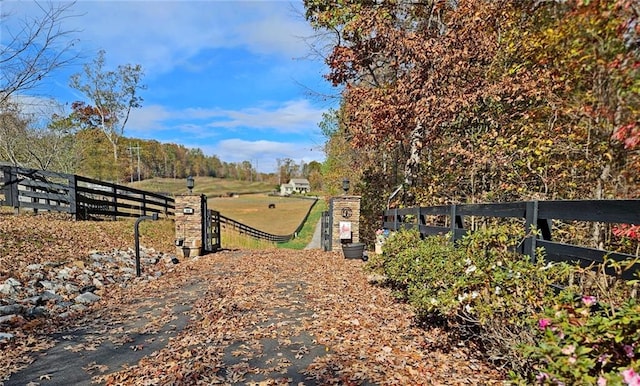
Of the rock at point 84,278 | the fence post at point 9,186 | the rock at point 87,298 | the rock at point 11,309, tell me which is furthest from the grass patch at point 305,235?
the rock at point 11,309

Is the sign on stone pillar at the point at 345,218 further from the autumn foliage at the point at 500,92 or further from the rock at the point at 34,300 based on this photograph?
the rock at the point at 34,300

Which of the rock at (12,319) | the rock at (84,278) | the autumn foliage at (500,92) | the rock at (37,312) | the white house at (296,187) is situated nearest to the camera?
the rock at (12,319)

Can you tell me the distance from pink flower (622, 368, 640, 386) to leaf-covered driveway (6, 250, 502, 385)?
4.44 ft

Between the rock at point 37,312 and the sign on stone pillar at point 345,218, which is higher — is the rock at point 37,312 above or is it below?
below

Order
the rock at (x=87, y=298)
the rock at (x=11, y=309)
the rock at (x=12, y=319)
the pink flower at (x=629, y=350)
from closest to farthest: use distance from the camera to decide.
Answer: the pink flower at (x=629, y=350) < the rock at (x=12, y=319) < the rock at (x=11, y=309) < the rock at (x=87, y=298)

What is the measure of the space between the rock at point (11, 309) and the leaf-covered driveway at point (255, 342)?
→ 0.71 meters

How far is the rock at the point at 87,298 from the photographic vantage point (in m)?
4.75

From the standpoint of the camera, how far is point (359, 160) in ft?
49.8

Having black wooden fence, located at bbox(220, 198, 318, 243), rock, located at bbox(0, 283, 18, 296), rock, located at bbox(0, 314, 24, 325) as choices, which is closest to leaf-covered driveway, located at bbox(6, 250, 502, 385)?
rock, located at bbox(0, 314, 24, 325)

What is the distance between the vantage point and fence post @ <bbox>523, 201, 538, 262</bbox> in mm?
2775

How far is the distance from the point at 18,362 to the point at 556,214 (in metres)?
4.74

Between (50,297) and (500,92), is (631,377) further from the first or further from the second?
(500,92)

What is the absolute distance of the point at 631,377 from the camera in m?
1.31

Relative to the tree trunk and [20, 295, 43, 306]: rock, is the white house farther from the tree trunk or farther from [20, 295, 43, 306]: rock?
[20, 295, 43, 306]: rock
